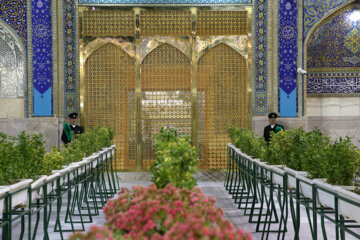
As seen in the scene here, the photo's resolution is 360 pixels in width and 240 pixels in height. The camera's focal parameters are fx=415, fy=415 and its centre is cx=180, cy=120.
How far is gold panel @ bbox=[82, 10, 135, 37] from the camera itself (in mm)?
10766

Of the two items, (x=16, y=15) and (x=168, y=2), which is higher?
(x=168, y=2)

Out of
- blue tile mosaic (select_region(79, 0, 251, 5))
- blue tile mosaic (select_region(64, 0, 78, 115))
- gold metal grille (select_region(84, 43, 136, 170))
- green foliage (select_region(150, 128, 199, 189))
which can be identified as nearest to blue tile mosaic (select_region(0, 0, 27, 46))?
blue tile mosaic (select_region(64, 0, 78, 115))

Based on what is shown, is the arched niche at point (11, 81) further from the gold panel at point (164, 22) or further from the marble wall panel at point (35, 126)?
the gold panel at point (164, 22)

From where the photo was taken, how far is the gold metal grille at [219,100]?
10906mm

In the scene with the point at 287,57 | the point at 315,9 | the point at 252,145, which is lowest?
the point at 252,145

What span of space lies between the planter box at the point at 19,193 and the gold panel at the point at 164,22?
25.5ft

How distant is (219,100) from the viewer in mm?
10922

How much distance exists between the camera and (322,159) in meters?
4.04

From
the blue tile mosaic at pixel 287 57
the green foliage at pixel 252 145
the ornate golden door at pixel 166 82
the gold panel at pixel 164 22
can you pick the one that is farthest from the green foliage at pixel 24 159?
Result: the blue tile mosaic at pixel 287 57

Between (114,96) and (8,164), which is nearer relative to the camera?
(8,164)

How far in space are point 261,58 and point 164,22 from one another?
8.85ft

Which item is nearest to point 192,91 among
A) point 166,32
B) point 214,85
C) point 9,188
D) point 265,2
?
point 214,85

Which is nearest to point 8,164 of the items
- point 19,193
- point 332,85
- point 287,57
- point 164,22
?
point 19,193

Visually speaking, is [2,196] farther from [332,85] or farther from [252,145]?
[332,85]
